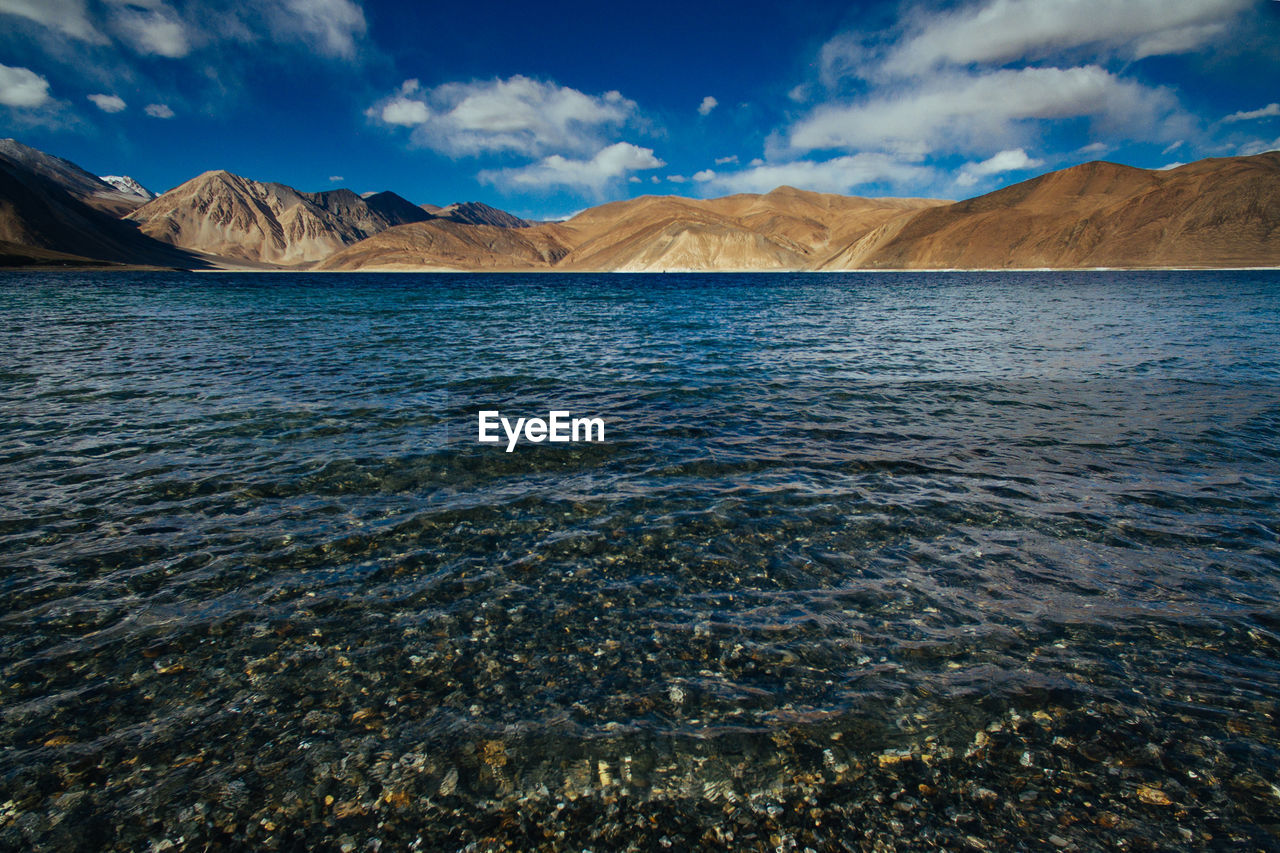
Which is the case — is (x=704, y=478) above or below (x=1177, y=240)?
below

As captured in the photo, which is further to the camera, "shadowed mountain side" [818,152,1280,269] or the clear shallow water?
"shadowed mountain side" [818,152,1280,269]

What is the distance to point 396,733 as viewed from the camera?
4.44 metres

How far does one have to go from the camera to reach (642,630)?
5.70m

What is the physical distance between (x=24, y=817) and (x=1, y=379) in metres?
19.9

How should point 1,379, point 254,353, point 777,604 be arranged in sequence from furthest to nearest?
point 254,353 < point 1,379 < point 777,604

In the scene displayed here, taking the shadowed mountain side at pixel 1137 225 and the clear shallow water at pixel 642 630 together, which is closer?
the clear shallow water at pixel 642 630

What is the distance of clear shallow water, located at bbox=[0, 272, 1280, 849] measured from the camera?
3.86 m

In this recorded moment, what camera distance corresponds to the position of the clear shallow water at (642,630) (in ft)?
12.7

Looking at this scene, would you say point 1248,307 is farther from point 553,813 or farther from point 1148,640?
point 553,813

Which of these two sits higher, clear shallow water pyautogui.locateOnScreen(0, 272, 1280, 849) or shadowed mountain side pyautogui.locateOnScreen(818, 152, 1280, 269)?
shadowed mountain side pyautogui.locateOnScreen(818, 152, 1280, 269)

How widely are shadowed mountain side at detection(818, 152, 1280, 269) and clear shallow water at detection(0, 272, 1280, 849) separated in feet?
651

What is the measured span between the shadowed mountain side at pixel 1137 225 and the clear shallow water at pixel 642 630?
198 metres

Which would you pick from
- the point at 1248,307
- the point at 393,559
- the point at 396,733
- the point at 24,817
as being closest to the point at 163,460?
the point at 393,559

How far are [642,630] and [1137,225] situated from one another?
225 m
